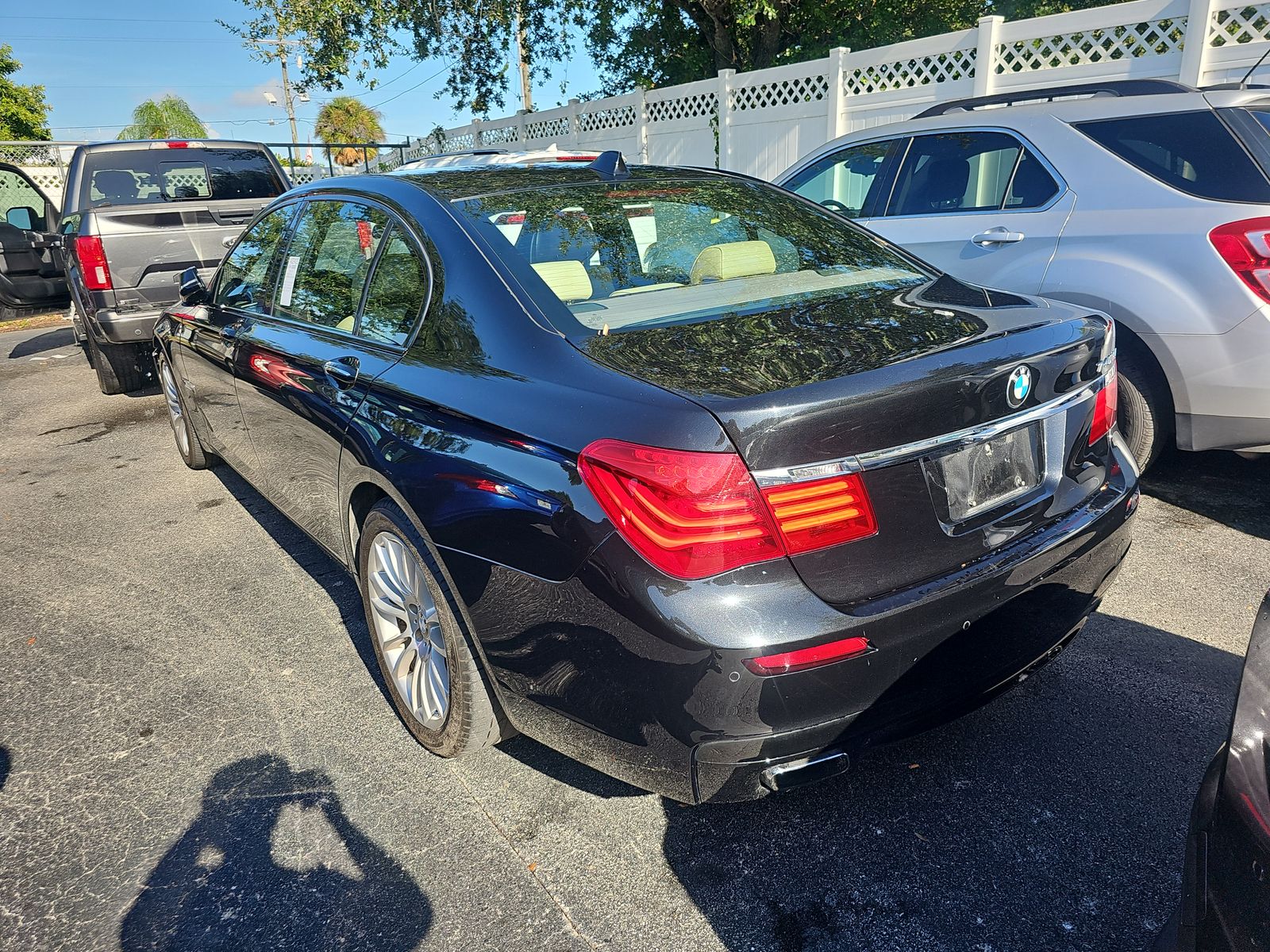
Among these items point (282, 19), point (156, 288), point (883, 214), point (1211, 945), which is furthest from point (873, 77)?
point (282, 19)

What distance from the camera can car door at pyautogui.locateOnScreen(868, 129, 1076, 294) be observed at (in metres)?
4.36

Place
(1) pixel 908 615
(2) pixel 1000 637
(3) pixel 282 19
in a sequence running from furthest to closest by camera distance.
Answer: (3) pixel 282 19, (2) pixel 1000 637, (1) pixel 908 615

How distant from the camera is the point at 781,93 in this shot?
37.9 feet

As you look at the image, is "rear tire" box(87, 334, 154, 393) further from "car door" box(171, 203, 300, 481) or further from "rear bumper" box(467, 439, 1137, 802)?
"rear bumper" box(467, 439, 1137, 802)

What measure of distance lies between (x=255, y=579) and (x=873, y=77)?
9.16 metres

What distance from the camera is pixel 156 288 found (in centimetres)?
698

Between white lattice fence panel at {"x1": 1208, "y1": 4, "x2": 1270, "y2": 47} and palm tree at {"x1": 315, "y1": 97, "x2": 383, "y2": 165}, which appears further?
palm tree at {"x1": 315, "y1": 97, "x2": 383, "y2": 165}

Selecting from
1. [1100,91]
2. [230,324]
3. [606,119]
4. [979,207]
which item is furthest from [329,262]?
[606,119]

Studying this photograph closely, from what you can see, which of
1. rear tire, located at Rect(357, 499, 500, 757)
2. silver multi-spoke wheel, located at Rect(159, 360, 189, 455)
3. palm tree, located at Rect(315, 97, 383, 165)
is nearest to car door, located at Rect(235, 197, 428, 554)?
rear tire, located at Rect(357, 499, 500, 757)

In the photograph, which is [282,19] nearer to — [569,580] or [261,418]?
[261,418]

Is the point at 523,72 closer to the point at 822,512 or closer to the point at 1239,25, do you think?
the point at 1239,25

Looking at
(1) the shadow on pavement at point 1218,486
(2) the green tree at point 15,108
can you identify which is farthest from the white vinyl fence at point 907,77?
(2) the green tree at point 15,108

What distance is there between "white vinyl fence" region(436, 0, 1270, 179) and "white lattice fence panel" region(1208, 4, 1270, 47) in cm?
1

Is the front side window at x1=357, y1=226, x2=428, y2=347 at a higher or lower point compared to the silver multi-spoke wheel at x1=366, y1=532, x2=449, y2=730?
higher
